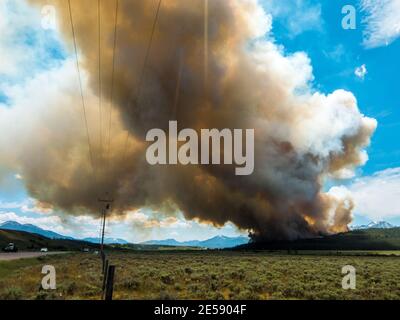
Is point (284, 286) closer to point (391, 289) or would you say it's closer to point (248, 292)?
point (248, 292)

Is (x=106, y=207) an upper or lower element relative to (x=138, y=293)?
upper

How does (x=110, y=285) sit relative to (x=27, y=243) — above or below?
below

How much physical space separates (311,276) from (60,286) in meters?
20.1

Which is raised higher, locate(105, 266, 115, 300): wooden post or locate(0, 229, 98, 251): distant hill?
locate(0, 229, 98, 251): distant hill

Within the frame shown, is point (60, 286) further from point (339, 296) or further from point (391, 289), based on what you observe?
point (391, 289)

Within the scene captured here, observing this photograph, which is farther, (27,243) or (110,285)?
(27,243)

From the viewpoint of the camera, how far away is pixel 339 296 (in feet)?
60.5

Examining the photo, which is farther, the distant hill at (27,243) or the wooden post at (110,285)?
the distant hill at (27,243)

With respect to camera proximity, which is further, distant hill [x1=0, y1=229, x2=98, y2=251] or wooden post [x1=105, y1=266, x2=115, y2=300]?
distant hill [x1=0, y1=229, x2=98, y2=251]

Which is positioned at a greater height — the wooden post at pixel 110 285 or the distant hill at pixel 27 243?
the distant hill at pixel 27 243

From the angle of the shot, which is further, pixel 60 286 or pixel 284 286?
pixel 284 286
